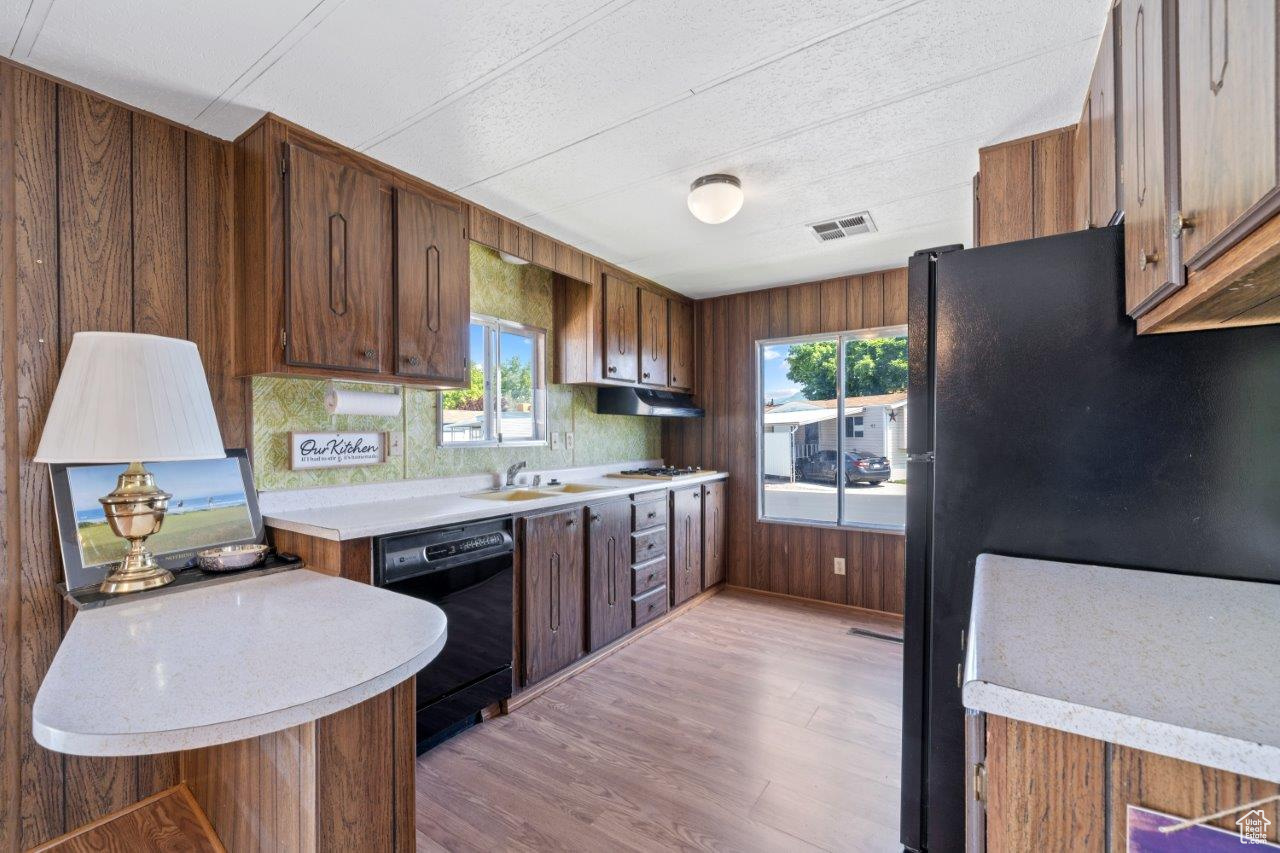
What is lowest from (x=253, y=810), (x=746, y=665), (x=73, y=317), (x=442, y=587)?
(x=746, y=665)

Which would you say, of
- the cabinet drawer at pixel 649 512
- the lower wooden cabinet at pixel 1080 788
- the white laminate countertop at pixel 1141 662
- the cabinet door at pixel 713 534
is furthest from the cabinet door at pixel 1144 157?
the cabinet door at pixel 713 534

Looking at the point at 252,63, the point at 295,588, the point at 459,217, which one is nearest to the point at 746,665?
the point at 295,588

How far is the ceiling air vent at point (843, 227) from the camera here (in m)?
2.75

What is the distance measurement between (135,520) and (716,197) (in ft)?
7.43

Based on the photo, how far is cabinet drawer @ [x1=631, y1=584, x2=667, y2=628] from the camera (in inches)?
127

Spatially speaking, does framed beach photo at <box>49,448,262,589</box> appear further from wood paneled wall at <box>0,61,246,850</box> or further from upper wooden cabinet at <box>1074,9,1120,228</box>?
upper wooden cabinet at <box>1074,9,1120,228</box>

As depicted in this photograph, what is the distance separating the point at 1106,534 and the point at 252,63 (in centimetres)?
259

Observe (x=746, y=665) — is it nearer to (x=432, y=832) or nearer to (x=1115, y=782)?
(x=432, y=832)

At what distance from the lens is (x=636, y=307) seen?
377 centimetres

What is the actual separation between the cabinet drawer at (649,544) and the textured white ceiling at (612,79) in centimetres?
193

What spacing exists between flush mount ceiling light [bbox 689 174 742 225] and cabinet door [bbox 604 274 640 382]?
4.03ft

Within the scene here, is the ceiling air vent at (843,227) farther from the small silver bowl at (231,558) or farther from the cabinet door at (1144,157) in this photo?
the small silver bowl at (231,558)

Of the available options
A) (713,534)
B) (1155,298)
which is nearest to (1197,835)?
(1155,298)

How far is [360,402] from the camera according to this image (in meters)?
2.28
